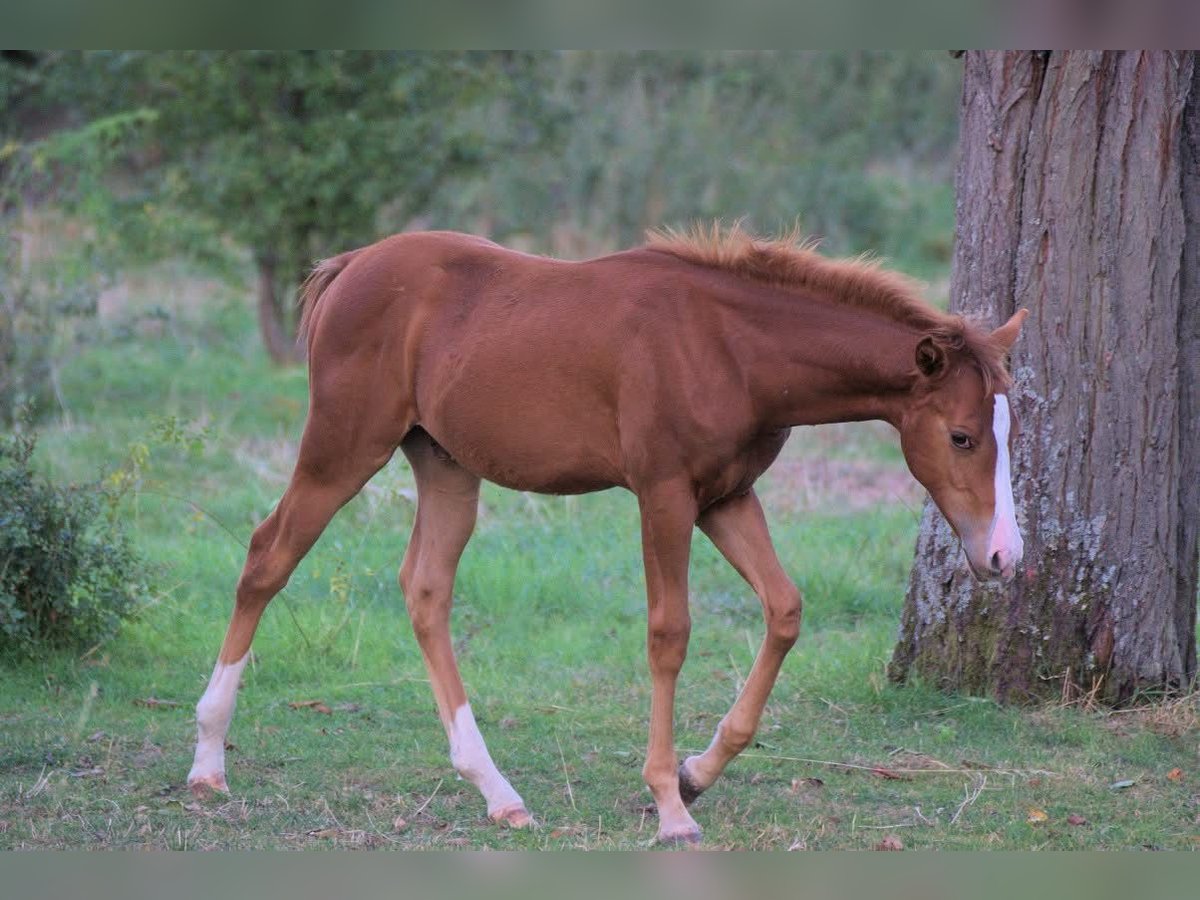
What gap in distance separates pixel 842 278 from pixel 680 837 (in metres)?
2.02

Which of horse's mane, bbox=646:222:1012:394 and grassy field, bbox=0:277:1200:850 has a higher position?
horse's mane, bbox=646:222:1012:394

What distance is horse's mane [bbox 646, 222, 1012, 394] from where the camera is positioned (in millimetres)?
4688

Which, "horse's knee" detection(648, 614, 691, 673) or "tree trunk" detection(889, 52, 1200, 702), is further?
"tree trunk" detection(889, 52, 1200, 702)

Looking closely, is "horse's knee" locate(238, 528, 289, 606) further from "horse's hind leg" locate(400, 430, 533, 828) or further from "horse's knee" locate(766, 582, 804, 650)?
"horse's knee" locate(766, 582, 804, 650)

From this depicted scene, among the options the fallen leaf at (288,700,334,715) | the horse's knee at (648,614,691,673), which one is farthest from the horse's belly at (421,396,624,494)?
the fallen leaf at (288,700,334,715)

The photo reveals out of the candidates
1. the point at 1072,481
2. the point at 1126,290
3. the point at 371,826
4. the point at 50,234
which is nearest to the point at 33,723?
the point at 371,826

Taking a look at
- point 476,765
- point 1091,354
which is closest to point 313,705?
point 476,765

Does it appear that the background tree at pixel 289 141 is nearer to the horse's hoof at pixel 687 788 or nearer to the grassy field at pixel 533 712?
the grassy field at pixel 533 712

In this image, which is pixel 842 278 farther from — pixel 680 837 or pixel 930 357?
pixel 680 837

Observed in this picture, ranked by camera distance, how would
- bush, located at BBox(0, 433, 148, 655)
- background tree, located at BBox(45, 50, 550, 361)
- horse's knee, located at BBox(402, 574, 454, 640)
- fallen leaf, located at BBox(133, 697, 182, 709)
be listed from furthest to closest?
1. background tree, located at BBox(45, 50, 550, 361)
2. bush, located at BBox(0, 433, 148, 655)
3. fallen leaf, located at BBox(133, 697, 182, 709)
4. horse's knee, located at BBox(402, 574, 454, 640)

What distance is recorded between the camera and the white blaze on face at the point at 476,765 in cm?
524

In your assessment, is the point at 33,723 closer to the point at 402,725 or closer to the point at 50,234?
the point at 402,725

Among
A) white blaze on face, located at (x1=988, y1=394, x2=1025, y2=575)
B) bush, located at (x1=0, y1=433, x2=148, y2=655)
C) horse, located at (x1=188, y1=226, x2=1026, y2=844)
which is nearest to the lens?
white blaze on face, located at (x1=988, y1=394, x2=1025, y2=575)

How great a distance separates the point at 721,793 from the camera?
555cm
